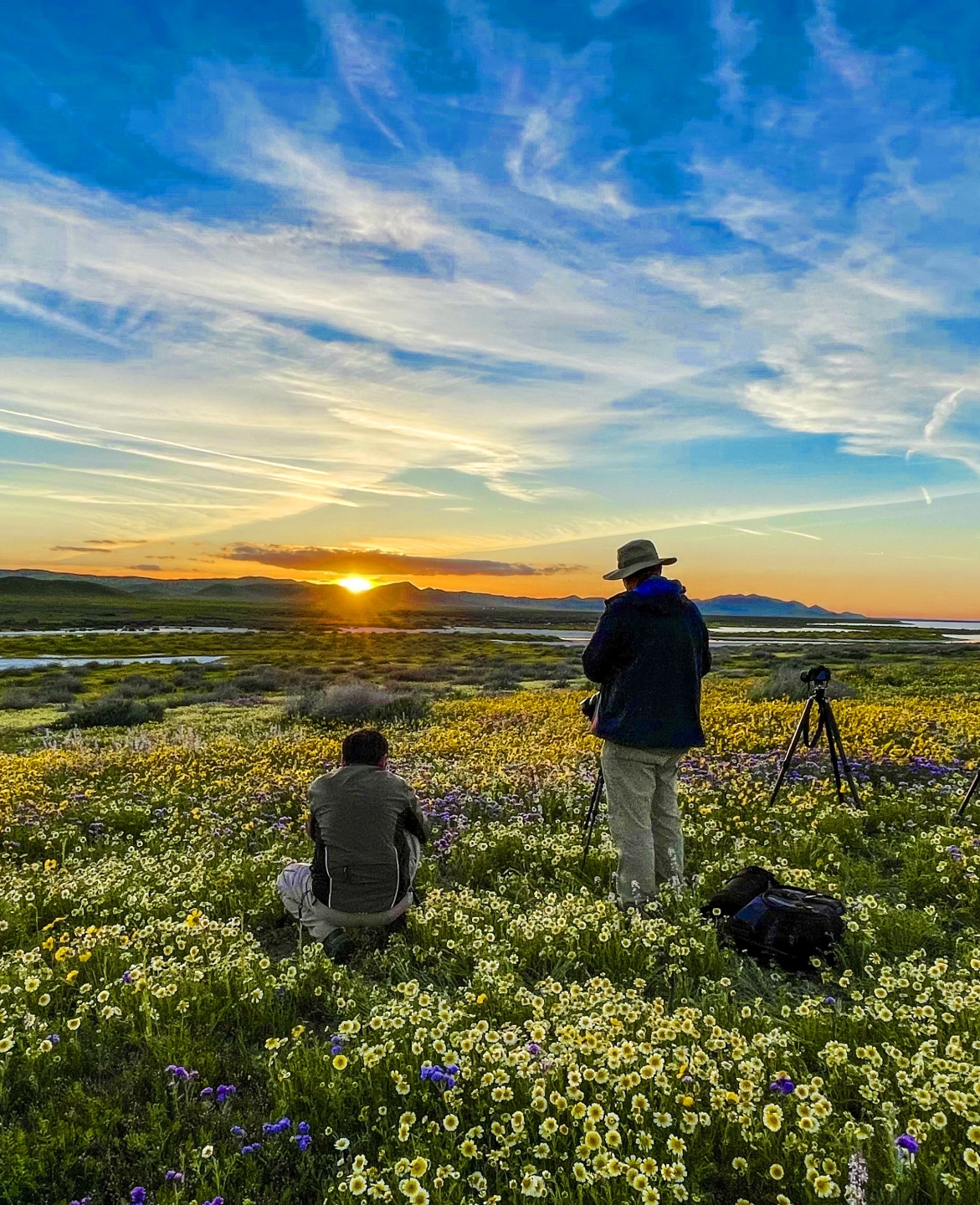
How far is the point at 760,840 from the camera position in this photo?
28.6 ft

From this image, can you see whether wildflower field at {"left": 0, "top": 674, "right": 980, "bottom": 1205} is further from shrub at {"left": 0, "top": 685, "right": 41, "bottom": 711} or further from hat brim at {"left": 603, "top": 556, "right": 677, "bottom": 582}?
shrub at {"left": 0, "top": 685, "right": 41, "bottom": 711}

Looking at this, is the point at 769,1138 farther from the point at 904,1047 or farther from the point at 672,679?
the point at 672,679

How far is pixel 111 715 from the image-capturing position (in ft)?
85.7

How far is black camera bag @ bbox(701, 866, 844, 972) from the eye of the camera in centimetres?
570

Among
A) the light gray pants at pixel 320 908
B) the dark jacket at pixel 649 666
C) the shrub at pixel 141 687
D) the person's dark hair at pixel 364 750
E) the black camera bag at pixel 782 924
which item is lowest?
the shrub at pixel 141 687

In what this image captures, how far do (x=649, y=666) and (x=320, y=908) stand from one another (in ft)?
12.1

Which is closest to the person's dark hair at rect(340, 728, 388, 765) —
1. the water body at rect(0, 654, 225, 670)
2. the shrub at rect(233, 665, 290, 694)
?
the shrub at rect(233, 665, 290, 694)

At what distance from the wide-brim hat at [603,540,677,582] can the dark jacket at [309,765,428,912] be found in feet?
9.28

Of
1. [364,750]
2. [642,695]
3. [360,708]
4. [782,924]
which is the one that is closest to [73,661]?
[360,708]

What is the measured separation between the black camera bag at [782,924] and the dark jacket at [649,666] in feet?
4.60

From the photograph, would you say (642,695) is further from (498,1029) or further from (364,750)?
(498,1029)

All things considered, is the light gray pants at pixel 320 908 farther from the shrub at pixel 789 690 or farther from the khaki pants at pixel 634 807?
the shrub at pixel 789 690

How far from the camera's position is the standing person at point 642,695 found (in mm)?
6594

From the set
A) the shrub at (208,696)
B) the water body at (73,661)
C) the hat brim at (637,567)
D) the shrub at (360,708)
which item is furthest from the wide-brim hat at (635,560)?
the water body at (73,661)
